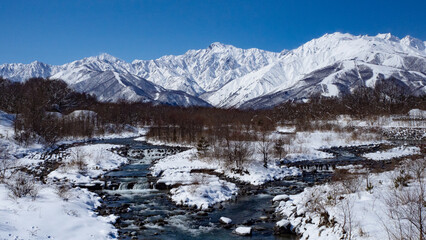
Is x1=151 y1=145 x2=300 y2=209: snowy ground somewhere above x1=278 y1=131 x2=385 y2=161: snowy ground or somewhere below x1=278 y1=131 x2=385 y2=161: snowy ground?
below

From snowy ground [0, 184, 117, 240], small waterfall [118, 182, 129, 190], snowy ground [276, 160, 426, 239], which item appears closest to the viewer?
snowy ground [276, 160, 426, 239]

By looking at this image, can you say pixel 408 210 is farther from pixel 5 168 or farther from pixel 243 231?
pixel 5 168

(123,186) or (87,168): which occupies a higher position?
(87,168)

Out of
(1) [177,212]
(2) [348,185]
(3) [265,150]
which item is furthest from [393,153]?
(1) [177,212]

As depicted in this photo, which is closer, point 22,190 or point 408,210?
point 408,210

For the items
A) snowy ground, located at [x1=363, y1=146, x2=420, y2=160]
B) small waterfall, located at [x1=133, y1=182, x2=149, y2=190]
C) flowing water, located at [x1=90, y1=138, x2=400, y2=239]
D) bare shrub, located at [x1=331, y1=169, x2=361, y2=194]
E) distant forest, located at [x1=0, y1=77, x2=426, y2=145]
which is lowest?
flowing water, located at [x1=90, y1=138, x2=400, y2=239]

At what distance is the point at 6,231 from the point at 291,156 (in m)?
32.6

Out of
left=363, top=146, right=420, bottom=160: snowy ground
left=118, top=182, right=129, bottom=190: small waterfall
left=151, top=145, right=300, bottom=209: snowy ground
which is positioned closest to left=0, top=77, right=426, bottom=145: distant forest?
left=151, top=145, right=300, bottom=209: snowy ground

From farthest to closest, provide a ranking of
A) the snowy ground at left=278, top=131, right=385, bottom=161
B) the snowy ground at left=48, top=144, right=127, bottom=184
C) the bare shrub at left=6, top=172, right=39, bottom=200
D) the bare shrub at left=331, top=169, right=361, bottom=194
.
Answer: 1. the snowy ground at left=278, top=131, right=385, bottom=161
2. the snowy ground at left=48, top=144, right=127, bottom=184
3. the bare shrub at left=6, top=172, right=39, bottom=200
4. the bare shrub at left=331, top=169, right=361, bottom=194

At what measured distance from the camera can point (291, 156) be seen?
3969cm

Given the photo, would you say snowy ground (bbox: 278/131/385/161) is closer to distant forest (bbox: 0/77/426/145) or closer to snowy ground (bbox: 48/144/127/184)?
distant forest (bbox: 0/77/426/145)

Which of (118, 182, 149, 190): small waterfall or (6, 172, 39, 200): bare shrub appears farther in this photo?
(118, 182, 149, 190): small waterfall

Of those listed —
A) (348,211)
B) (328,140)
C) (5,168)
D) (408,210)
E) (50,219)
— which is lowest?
(50,219)

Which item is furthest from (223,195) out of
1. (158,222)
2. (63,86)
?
(63,86)
